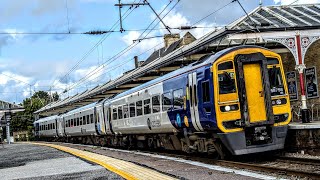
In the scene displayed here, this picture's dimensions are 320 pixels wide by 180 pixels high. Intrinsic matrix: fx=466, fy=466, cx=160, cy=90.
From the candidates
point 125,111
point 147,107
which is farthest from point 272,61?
point 125,111

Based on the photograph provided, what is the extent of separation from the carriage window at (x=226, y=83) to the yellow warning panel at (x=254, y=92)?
0.37 meters

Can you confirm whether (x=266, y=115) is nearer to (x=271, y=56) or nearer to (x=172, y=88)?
(x=271, y=56)

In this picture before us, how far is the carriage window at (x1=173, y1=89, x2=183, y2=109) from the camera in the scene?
14.2 metres

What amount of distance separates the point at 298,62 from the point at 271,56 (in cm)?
597

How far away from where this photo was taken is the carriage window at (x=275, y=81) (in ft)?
41.3

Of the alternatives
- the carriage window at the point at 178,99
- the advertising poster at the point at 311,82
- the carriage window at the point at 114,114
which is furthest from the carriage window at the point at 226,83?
the carriage window at the point at 114,114

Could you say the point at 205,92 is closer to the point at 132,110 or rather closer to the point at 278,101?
the point at 278,101

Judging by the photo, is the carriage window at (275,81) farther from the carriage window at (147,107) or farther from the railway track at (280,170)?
the carriage window at (147,107)

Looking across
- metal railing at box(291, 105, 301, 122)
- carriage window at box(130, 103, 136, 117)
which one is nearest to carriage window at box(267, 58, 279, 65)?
carriage window at box(130, 103, 136, 117)

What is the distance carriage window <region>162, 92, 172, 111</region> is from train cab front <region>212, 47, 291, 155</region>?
10.8ft

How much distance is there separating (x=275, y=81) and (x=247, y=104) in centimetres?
124

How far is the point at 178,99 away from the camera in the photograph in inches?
567

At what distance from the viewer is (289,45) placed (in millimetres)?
18828

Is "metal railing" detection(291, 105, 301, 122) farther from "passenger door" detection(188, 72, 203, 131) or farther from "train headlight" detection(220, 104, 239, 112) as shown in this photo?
"train headlight" detection(220, 104, 239, 112)
